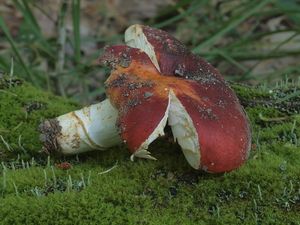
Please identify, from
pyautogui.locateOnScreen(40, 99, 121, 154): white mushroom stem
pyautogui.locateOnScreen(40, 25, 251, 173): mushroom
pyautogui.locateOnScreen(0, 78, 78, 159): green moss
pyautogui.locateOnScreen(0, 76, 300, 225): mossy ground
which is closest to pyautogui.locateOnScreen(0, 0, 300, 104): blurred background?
pyautogui.locateOnScreen(0, 78, 78, 159): green moss

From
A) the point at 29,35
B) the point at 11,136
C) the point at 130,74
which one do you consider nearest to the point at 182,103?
the point at 130,74

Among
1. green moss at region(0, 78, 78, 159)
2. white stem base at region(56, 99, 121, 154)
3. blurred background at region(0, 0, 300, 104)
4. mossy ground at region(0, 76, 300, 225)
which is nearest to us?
mossy ground at region(0, 76, 300, 225)

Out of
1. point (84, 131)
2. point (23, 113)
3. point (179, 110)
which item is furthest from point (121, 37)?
point (179, 110)

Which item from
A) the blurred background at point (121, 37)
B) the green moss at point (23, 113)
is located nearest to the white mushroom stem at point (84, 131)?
the green moss at point (23, 113)

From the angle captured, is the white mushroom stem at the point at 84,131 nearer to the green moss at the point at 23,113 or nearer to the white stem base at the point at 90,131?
the white stem base at the point at 90,131

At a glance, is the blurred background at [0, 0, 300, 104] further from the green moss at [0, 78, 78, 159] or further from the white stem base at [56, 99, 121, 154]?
the white stem base at [56, 99, 121, 154]

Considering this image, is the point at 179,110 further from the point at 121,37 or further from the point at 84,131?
the point at 121,37

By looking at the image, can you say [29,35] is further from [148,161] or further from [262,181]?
[262,181]
